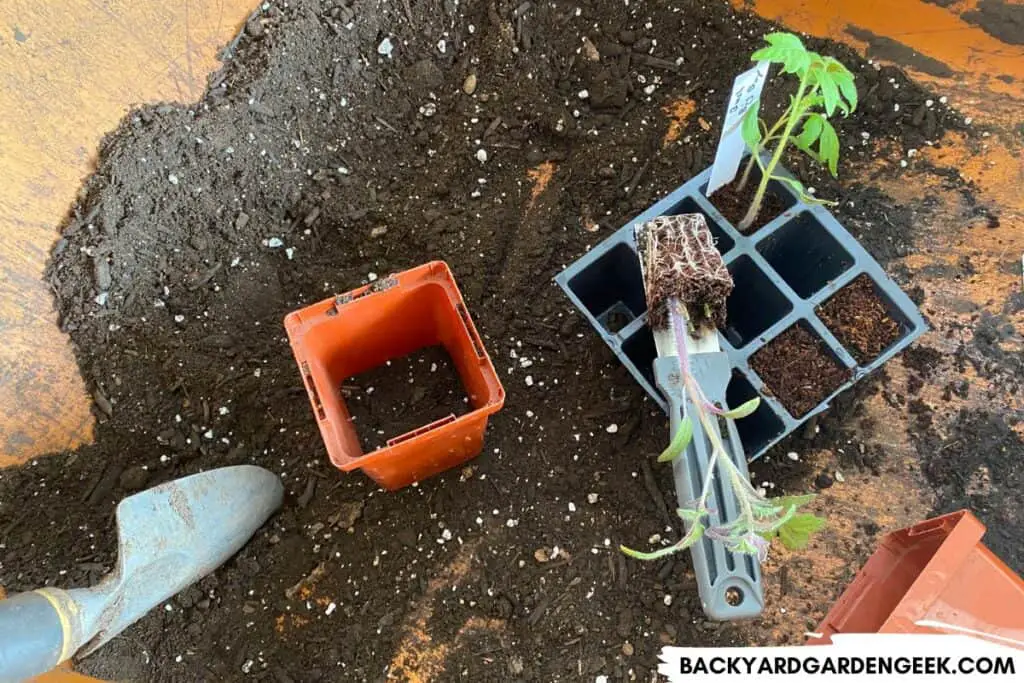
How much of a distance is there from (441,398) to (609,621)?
0.49 m

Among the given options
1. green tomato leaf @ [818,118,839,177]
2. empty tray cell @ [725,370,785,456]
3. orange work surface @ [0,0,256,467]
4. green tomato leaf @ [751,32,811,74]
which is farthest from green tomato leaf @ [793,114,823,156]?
orange work surface @ [0,0,256,467]

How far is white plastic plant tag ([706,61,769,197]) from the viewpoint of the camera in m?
1.03

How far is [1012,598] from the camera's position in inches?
35.2

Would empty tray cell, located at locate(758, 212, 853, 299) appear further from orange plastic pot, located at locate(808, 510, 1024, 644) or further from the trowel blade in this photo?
the trowel blade

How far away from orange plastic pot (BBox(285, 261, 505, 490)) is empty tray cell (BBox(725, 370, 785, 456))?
0.38 m

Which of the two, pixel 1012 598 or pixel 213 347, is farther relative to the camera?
pixel 213 347

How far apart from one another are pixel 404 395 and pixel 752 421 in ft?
2.04

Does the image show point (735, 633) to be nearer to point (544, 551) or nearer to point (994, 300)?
point (544, 551)

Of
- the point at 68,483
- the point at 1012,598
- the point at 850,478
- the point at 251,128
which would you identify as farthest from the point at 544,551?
the point at 251,128

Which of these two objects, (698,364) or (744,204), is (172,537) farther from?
(744,204)

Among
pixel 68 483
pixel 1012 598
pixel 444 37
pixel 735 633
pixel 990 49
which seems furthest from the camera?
pixel 444 37

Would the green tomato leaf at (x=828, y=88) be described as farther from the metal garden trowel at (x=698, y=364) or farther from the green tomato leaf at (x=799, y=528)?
the green tomato leaf at (x=799, y=528)

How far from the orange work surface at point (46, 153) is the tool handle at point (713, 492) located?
3.40ft

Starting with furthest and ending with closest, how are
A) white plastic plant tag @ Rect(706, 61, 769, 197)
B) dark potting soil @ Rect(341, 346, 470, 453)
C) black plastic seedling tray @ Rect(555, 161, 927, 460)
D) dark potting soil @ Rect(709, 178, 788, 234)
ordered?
dark potting soil @ Rect(341, 346, 470, 453), dark potting soil @ Rect(709, 178, 788, 234), black plastic seedling tray @ Rect(555, 161, 927, 460), white plastic plant tag @ Rect(706, 61, 769, 197)
